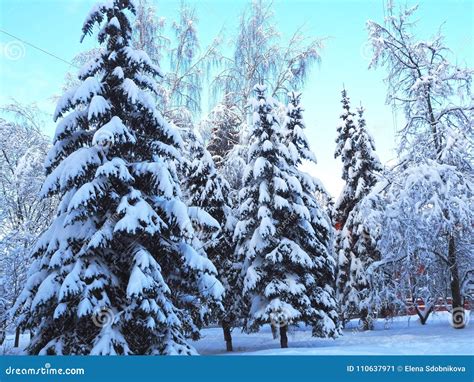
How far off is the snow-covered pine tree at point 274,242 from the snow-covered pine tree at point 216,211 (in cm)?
75

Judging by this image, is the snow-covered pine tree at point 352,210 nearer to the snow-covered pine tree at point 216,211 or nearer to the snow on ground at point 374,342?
the snow on ground at point 374,342

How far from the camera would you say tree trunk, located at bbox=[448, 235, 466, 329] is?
11.7m

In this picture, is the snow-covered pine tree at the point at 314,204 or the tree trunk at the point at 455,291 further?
the snow-covered pine tree at the point at 314,204

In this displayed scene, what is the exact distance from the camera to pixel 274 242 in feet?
45.5

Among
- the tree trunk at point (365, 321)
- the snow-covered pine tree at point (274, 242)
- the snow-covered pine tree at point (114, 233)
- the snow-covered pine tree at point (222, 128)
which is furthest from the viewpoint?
the tree trunk at point (365, 321)

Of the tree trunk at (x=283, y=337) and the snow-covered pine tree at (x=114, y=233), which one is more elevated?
the snow-covered pine tree at (x=114, y=233)

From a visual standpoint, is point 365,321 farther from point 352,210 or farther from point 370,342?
point 370,342

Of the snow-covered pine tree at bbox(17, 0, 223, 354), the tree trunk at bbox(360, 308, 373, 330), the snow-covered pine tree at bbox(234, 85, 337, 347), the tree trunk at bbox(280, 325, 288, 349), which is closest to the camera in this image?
the snow-covered pine tree at bbox(17, 0, 223, 354)

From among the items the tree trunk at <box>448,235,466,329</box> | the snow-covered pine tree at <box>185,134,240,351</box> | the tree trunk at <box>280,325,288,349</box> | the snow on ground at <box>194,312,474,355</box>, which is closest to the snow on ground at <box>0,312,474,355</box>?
the snow on ground at <box>194,312,474,355</box>

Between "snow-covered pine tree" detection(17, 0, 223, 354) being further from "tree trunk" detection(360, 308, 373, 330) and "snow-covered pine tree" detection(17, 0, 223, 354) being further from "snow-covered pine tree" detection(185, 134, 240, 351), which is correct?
A: "tree trunk" detection(360, 308, 373, 330)

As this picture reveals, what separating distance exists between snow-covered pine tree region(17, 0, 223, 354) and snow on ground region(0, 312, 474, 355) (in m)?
2.22

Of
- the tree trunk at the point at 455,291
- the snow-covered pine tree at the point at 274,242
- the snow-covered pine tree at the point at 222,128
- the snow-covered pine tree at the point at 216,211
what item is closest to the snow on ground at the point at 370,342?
the tree trunk at the point at 455,291

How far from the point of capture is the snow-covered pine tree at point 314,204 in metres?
14.8
